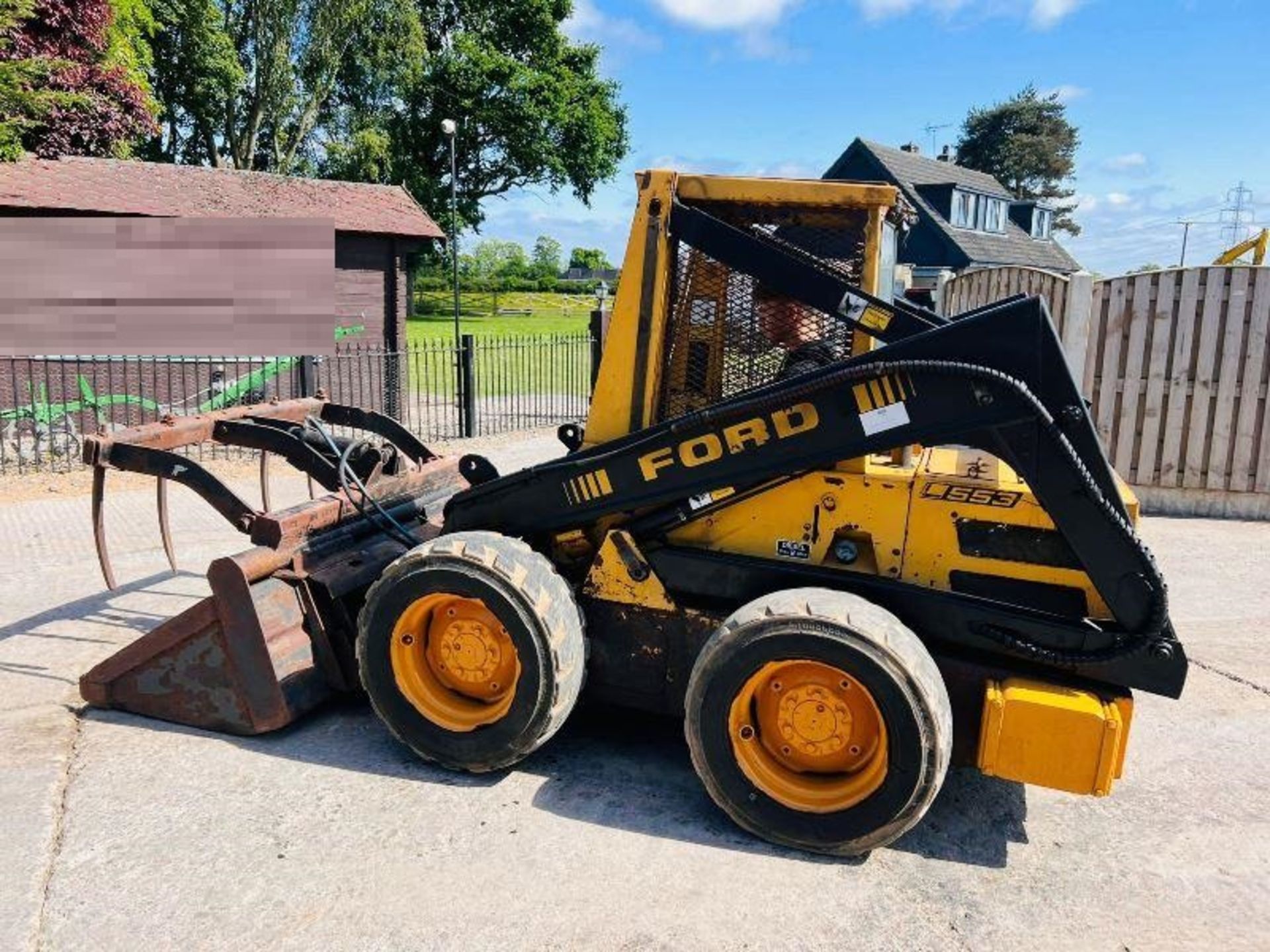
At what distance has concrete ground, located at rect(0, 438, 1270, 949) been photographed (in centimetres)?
312

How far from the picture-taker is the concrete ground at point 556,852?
10.2 feet

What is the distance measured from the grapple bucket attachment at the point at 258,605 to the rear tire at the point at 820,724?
6.17 feet

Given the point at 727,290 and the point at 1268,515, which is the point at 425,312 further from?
the point at 727,290

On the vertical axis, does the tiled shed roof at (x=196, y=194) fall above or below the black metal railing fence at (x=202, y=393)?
above

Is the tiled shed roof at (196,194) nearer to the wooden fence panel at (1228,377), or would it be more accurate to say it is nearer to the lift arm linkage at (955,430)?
the lift arm linkage at (955,430)

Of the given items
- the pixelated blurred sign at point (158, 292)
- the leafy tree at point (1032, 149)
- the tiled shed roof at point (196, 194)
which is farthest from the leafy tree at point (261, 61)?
the leafy tree at point (1032, 149)

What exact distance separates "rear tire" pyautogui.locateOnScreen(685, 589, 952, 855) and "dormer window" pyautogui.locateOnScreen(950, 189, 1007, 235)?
117 ft

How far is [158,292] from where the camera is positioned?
429 inches

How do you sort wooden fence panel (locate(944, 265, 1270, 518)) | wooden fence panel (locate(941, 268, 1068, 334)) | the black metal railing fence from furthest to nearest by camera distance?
the black metal railing fence < wooden fence panel (locate(941, 268, 1068, 334)) < wooden fence panel (locate(944, 265, 1270, 518))

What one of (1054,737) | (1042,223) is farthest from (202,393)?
(1042,223)

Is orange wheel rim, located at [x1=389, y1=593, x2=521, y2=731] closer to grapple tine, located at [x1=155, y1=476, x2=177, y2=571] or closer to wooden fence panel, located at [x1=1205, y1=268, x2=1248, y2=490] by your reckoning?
grapple tine, located at [x1=155, y1=476, x2=177, y2=571]

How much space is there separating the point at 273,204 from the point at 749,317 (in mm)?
13998

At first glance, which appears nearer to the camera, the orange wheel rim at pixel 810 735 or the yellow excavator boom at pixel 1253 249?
the orange wheel rim at pixel 810 735

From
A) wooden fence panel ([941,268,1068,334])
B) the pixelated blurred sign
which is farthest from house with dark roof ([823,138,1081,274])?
the pixelated blurred sign
